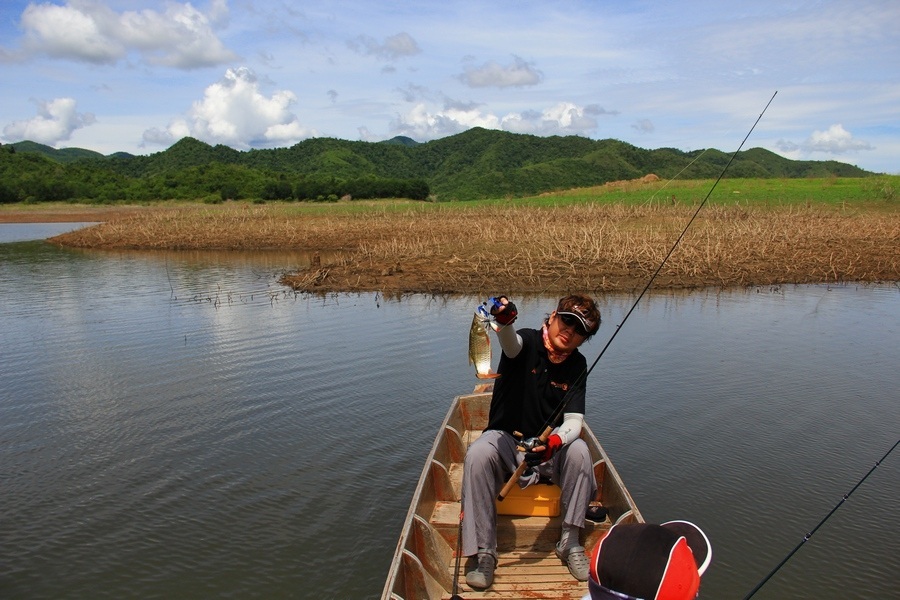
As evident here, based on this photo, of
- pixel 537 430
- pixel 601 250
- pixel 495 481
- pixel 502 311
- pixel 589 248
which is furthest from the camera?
pixel 589 248

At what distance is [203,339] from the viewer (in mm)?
12867

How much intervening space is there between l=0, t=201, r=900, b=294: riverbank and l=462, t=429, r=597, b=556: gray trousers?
12589 mm

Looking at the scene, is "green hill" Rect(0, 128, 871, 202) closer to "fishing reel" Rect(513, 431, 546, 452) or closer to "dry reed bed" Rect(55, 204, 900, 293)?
"dry reed bed" Rect(55, 204, 900, 293)

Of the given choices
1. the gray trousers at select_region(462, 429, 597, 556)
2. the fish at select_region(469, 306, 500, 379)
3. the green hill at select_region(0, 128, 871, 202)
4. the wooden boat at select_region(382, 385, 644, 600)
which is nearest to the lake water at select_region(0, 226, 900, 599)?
the wooden boat at select_region(382, 385, 644, 600)

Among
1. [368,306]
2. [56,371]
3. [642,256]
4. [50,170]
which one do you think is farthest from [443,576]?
[50,170]

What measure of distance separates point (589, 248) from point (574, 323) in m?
15.8

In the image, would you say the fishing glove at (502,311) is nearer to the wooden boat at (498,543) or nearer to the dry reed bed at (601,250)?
the wooden boat at (498,543)

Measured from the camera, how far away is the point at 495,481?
4430mm

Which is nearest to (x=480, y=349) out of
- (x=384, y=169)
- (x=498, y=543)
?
(x=498, y=543)

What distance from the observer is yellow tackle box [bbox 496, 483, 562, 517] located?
491cm

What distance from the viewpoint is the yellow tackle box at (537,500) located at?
4.91 meters

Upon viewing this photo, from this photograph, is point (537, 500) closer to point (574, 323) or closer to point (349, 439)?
point (574, 323)

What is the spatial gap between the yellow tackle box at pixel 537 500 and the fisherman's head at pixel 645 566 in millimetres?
2873

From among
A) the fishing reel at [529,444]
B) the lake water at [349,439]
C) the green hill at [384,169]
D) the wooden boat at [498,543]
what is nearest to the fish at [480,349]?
the fishing reel at [529,444]
